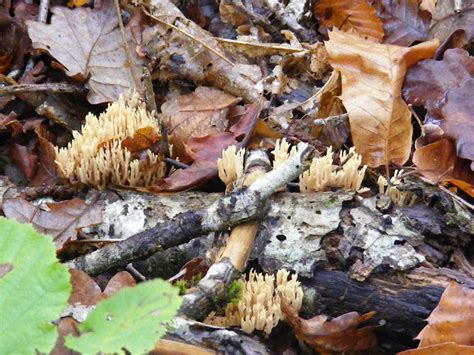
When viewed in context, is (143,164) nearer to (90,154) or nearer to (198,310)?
(90,154)

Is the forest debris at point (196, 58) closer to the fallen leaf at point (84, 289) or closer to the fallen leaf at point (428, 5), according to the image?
the fallen leaf at point (428, 5)

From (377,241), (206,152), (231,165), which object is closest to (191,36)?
(206,152)

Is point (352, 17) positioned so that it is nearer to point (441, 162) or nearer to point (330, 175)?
point (441, 162)

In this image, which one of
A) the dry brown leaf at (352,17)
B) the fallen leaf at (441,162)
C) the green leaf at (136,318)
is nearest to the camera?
the green leaf at (136,318)

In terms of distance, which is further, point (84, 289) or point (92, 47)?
point (92, 47)

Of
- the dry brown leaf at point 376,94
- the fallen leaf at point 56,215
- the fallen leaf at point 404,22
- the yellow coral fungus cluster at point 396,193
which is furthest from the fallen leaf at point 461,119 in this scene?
the fallen leaf at point 56,215

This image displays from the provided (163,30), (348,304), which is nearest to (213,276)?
(348,304)
